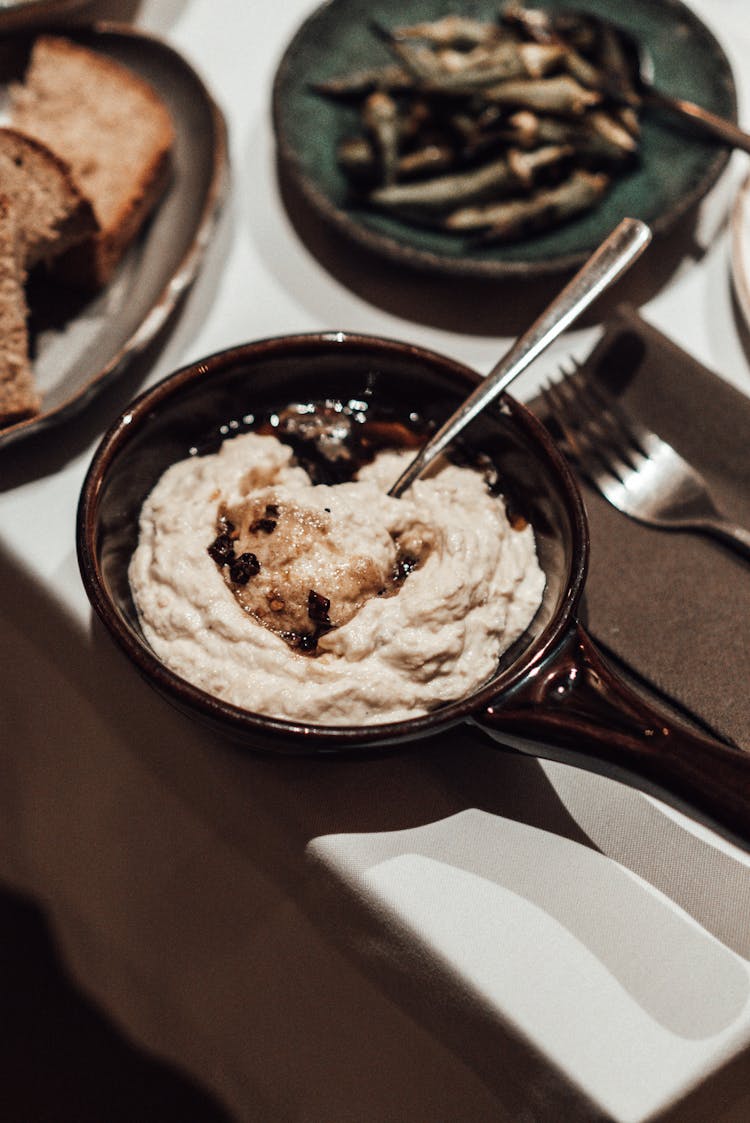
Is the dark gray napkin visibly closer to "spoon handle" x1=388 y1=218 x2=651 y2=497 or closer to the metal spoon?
"spoon handle" x1=388 y1=218 x2=651 y2=497

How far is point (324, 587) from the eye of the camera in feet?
3.20

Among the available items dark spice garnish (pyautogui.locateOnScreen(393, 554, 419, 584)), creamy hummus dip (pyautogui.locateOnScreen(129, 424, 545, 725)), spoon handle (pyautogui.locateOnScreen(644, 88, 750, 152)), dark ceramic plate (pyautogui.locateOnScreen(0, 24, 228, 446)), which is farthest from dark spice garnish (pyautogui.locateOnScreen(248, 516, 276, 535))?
spoon handle (pyautogui.locateOnScreen(644, 88, 750, 152))

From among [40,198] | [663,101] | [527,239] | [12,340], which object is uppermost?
[663,101]

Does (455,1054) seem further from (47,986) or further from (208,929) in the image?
(47,986)

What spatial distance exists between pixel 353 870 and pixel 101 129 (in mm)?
1266

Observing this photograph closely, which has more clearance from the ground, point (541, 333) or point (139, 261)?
point (541, 333)

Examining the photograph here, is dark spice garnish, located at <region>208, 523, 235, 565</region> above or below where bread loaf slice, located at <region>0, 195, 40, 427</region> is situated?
above

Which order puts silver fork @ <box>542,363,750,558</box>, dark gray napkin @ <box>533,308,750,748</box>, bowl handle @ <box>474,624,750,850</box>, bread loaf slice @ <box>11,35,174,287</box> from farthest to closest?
bread loaf slice @ <box>11,35,174,287</box>, silver fork @ <box>542,363,750,558</box>, dark gray napkin @ <box>533,308,750,748</box>, bowl handle @ <box>474,624,750,850</box>

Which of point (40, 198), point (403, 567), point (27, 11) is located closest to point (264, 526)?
point (403, 567)

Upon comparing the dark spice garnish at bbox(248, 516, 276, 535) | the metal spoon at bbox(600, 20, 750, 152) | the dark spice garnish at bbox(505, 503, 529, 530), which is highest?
the metal spoon at bbox(600, 20, 750, 152)

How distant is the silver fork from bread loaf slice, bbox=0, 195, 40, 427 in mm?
708

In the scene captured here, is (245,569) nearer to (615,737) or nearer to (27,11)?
(615,737)

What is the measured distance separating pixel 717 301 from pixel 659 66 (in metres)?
0.51

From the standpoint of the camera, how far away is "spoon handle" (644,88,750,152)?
4.86ft
